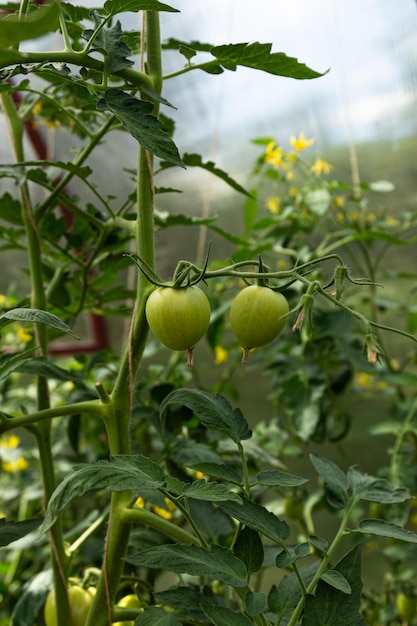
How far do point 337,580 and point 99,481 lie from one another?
0.18 meters

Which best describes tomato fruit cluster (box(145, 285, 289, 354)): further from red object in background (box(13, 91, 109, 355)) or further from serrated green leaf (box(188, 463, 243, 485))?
red object in background (box(13, 91, 109, 355))

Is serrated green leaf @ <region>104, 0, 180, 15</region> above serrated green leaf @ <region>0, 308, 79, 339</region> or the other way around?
above

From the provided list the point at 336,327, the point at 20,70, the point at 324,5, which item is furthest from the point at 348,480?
the point at 324,5

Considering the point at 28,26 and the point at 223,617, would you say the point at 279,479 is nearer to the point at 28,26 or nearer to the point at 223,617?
the point at 223,617

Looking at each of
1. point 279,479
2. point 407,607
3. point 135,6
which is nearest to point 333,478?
point 279,479

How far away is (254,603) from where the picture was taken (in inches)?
17.2

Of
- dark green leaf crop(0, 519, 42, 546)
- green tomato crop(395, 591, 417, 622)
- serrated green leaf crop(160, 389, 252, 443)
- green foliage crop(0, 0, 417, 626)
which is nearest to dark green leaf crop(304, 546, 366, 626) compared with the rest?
green foliage crop(0, 0, 417, 626)

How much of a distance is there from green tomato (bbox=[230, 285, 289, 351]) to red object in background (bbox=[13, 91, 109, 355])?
187cm

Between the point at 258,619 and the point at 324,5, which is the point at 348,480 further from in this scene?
the point at 324,5

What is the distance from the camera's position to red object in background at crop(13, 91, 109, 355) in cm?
226

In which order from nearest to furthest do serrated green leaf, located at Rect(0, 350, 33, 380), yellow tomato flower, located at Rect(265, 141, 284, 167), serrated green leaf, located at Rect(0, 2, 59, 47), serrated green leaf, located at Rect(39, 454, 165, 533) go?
serrated green leaf, located at Rect(0, 2, 59, 47) < serrated green leaf, located at Rect(39, 454, 165, 533) < serrated green leaf, located at Rect(0, 350, 33, 380) < yellow tomato flower, located at Rect(265, 141, 284, 167)

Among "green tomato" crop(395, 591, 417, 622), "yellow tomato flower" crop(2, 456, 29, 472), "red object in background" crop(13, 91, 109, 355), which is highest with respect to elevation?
"red object in background" crop(13, 91, 109, 355)

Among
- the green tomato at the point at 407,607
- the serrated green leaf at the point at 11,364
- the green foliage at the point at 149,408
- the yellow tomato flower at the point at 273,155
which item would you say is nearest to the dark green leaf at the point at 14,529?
the green foliage at the point at 149,408

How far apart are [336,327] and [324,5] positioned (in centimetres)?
104
